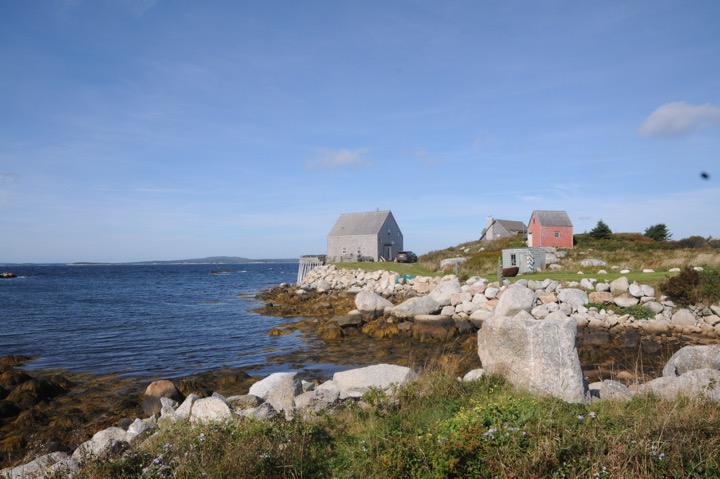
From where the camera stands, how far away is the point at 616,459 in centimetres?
476

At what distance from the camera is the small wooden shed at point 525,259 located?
104 ft

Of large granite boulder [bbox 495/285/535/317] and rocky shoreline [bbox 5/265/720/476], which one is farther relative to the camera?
large granite boulder [bbox 495/285/535/317]

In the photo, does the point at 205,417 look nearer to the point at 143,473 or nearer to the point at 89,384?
the point at 143,473

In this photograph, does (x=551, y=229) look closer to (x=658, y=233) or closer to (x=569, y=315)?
(x=658, y=233)

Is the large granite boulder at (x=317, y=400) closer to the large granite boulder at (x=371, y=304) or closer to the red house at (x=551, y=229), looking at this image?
the large granite boulder at (x=371, y=304)

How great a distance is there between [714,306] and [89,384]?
21.4m

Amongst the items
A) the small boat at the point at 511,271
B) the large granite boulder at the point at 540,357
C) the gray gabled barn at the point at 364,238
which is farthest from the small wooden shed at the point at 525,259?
the gray gabled barn at the point at 364,238

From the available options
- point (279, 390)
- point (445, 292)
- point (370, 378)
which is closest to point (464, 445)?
point (370, 378)

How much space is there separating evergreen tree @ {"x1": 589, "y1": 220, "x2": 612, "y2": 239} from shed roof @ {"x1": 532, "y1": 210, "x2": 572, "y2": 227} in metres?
5.10

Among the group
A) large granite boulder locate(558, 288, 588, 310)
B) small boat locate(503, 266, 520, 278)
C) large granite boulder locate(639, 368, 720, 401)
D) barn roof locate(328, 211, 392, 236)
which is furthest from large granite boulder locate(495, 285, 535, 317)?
barn roof locate(328, 211, 392, 236)

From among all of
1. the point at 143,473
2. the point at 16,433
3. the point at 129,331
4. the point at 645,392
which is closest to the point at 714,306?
the point at 645,392

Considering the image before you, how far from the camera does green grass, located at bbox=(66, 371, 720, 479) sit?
4.79m

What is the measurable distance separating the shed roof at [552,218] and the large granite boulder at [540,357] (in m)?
46.8

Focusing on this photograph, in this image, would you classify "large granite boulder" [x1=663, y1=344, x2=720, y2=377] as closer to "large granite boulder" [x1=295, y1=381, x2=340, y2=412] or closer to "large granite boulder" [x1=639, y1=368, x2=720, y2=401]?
"large granite boulder" [x1=639, y1=368, x2=720, y2=401]
